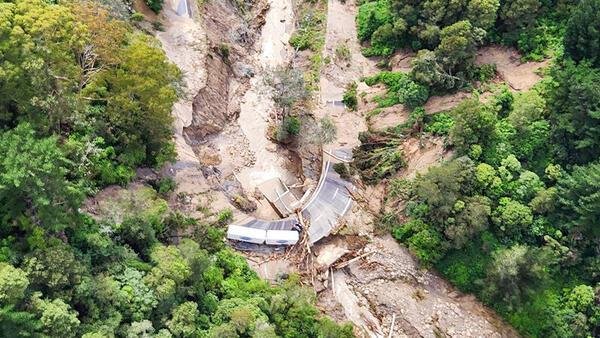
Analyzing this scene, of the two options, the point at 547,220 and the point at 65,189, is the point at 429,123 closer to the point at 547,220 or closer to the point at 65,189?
the point at 547,220

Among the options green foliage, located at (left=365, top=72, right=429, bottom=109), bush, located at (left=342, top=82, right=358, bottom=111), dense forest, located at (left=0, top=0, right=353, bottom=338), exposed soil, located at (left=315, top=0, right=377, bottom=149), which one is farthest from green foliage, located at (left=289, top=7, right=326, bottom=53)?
dense forest, located at (left=0, top=0, right=353, bottom=338)

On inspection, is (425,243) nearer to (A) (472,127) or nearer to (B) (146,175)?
(A) (472,127)

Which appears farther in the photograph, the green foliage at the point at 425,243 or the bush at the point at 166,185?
the green foliage at the point at 425,243

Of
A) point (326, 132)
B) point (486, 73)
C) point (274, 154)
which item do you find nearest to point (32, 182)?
point (274, 154)

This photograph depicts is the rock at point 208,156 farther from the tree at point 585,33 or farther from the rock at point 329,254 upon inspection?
the tree at point 585,33

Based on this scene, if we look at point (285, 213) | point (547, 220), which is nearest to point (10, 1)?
point (285, 213)

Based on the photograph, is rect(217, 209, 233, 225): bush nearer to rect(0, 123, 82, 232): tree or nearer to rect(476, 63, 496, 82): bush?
rect(0, 123, 82, 232): tree

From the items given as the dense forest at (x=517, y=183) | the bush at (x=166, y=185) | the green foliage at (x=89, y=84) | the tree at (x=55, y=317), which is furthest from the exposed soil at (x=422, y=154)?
the tree at (x=55, y=317)
